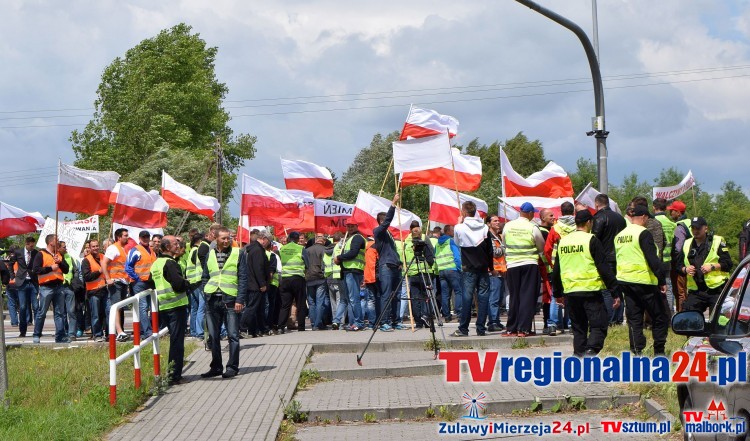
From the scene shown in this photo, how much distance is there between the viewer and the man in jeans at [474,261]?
15.4 meters

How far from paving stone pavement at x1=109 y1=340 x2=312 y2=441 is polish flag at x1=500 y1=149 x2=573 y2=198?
766 cm

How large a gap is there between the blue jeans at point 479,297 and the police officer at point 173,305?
4.62 m

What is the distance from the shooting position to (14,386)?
12562 millimetres

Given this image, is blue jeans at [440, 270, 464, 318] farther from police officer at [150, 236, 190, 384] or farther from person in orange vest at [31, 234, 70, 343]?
police officer at [150, 236, 190, 384]

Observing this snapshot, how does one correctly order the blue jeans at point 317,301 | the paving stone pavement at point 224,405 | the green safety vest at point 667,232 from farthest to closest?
the blue jeans at point 317,301, the green safety vest at point 667,232, the paving stone pavement at point 224,405

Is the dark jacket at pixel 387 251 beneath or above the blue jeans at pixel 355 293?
above

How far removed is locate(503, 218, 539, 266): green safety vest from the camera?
1493 cm

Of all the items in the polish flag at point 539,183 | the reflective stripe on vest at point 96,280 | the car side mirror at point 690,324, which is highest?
the polish flag at point 539,183

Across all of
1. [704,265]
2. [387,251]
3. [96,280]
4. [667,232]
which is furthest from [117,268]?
[704,265]

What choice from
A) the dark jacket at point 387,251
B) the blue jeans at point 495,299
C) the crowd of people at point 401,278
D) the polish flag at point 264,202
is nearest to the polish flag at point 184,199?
the polish flag at point 264,202

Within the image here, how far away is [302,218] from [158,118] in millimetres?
34831

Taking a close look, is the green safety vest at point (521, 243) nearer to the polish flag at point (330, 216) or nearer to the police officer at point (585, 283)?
the police officer at point (585, 283)

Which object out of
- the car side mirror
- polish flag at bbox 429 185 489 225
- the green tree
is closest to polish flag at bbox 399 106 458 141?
polish flag at bbox 429 185 489 225

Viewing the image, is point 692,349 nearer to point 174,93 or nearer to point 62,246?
point 62,246
